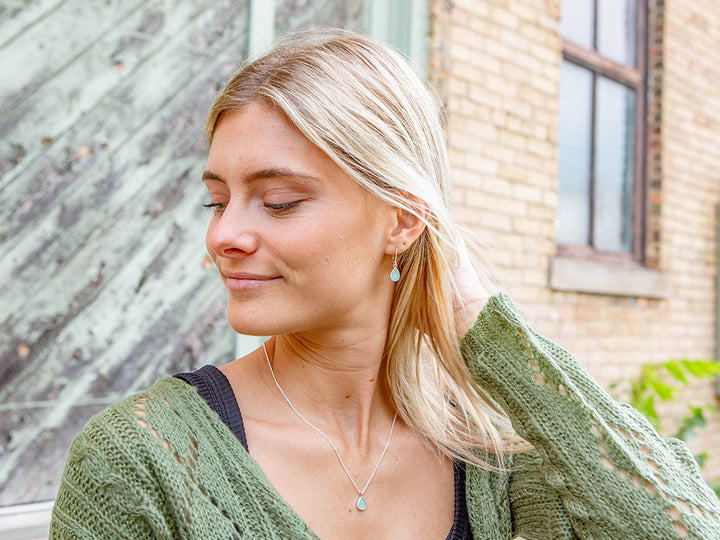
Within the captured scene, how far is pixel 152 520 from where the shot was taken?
1.31 metres

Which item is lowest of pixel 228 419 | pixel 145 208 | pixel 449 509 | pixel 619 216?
pixel 449 509

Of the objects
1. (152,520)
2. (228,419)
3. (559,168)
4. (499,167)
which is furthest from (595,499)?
(559,168)

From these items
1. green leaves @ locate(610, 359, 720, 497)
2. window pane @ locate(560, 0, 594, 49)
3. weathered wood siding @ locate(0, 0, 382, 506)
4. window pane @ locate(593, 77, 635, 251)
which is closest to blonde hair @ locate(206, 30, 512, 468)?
weathered wood siding @ locate(0, 0, 382, 506)

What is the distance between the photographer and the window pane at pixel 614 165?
520 centimetres

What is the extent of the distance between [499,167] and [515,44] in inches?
28.4

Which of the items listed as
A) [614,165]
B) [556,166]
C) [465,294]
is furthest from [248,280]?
[614,165]

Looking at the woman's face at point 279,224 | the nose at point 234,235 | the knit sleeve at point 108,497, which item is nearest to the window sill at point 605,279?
the woman's face at point 279,224

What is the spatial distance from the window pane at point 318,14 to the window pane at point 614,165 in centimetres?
221

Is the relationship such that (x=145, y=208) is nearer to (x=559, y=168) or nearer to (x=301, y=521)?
(x=301, y=521)

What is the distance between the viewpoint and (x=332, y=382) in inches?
66.9

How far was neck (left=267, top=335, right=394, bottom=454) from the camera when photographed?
1.67 m

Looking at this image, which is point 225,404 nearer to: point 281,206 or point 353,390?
point 353,390

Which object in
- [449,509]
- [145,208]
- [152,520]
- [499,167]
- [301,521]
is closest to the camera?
[152,520]

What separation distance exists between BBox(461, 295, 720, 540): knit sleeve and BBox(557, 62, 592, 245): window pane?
10.7 feet
